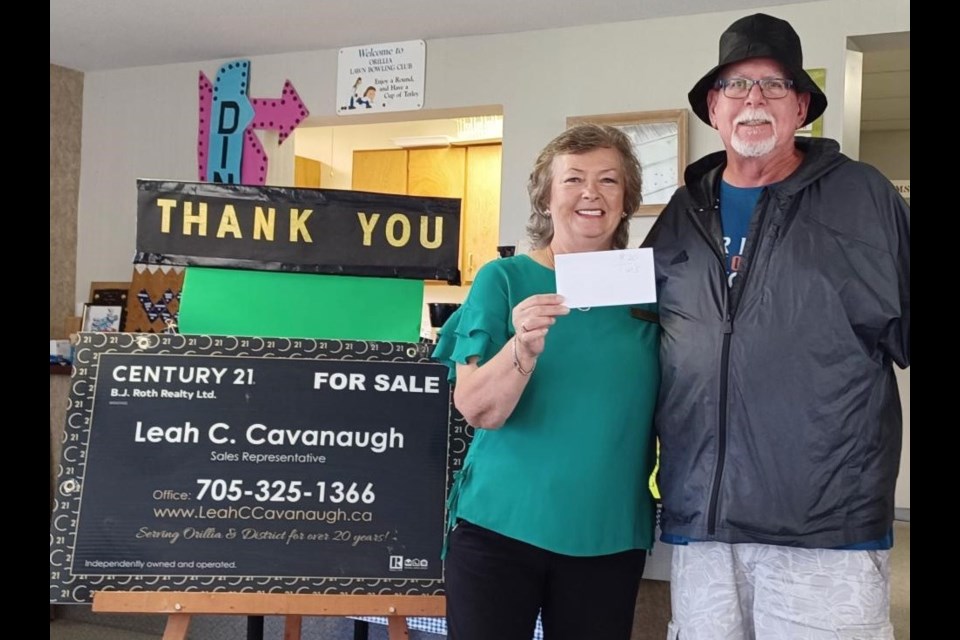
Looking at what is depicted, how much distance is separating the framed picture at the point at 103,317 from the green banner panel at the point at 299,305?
146 inches

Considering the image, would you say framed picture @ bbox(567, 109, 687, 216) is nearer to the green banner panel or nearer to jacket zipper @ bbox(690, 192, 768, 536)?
the green banner panel

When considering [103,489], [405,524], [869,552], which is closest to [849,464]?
[869,552]

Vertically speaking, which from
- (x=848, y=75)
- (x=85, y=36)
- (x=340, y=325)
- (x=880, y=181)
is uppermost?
(x=85, y=36)

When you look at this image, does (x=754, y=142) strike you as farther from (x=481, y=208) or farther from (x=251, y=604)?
(x=481, y=208)

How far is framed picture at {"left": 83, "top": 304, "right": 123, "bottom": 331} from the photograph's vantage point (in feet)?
17.5

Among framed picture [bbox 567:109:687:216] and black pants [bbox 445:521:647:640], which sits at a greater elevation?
framed picture [bbox 567:109:687:216]

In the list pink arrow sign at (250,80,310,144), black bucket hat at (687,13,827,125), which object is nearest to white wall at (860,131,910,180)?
pink arrow sign at (250,80,310,144)

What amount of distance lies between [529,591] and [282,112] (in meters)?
4.36

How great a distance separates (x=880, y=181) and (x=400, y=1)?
133 inches

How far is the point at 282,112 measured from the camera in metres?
5.25

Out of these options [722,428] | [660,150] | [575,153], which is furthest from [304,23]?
[722,428]

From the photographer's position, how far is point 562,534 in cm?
136

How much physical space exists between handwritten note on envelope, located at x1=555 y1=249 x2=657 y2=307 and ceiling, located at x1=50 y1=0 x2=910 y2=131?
317 centimetres
